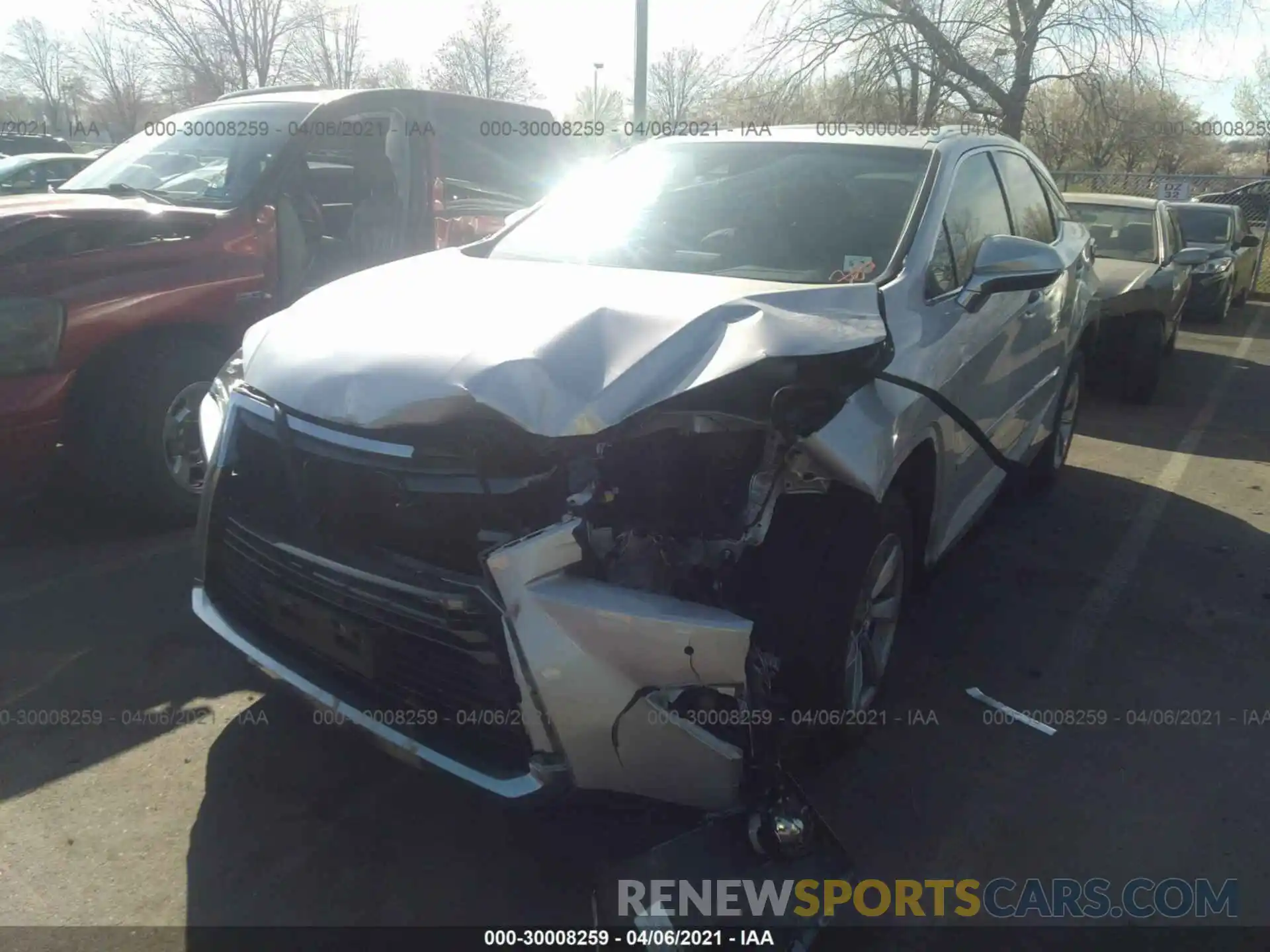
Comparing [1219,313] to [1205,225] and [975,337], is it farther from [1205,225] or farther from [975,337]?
[975,337]

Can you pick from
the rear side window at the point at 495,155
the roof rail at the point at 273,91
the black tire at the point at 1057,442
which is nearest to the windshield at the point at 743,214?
the black tire at the point at 1057,442

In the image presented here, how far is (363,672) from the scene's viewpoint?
2.45 m

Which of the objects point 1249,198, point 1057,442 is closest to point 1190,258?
point 1057,442

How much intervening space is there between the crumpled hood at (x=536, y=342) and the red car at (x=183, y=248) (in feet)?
4.97

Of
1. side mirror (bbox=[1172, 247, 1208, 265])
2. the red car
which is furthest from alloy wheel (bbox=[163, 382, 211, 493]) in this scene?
side mirror (bbox=[1172, 247, 1208, 265])

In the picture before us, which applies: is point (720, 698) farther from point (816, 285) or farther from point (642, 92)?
point (642, 92)

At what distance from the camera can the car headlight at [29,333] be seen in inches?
155

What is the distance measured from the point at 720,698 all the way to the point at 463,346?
1055 mm

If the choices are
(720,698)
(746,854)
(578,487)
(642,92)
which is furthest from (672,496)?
(642,92)

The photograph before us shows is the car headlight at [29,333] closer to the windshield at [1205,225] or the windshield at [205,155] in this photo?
the windshield at [205,155]

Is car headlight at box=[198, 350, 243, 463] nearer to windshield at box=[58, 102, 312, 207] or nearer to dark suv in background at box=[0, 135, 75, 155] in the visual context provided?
windshield at box=[58, 102, 312, 207]

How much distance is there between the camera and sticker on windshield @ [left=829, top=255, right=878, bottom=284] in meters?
3.19

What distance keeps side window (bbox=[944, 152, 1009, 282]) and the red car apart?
123 inches

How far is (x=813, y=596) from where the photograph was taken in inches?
103
